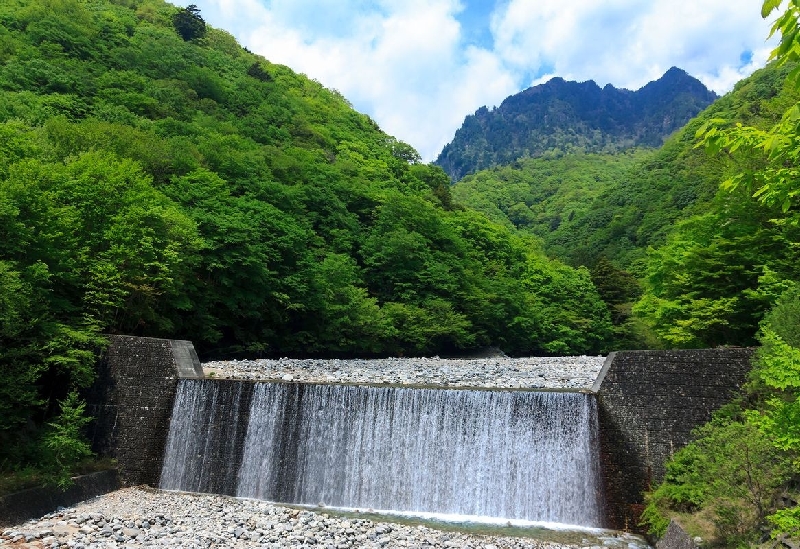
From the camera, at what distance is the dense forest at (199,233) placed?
39.2 ft

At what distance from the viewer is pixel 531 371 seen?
19.7 meters

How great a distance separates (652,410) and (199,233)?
16.2 meters

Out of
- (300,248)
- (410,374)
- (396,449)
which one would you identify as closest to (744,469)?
(396,449)

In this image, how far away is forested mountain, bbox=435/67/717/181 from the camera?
521 feet

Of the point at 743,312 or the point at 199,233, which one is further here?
the point at 199,233

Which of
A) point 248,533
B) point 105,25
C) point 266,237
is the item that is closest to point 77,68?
point 105,25

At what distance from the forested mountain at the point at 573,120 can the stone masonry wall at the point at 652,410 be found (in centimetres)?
14218

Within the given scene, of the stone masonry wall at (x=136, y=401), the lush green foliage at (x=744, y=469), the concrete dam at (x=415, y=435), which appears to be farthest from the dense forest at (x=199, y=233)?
the lush green foliage at (x=744, y=469)

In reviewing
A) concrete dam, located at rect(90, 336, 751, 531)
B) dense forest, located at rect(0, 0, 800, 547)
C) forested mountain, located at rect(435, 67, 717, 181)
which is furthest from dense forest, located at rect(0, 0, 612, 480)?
forested mountain, located at rect(435, 67, 717, 181)

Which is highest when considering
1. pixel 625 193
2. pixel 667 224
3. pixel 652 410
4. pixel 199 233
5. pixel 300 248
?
pixel 625 193

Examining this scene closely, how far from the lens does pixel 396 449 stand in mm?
11117

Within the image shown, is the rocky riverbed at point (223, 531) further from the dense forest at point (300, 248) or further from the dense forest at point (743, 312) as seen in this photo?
the dense forest at point (743, 312)

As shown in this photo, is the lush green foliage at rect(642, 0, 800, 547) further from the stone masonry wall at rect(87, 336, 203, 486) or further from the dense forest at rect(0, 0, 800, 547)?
the stone masonry wall at rect(87, 336, 203, 486)

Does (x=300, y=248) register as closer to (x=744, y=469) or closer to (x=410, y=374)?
(x=410, y=374)
